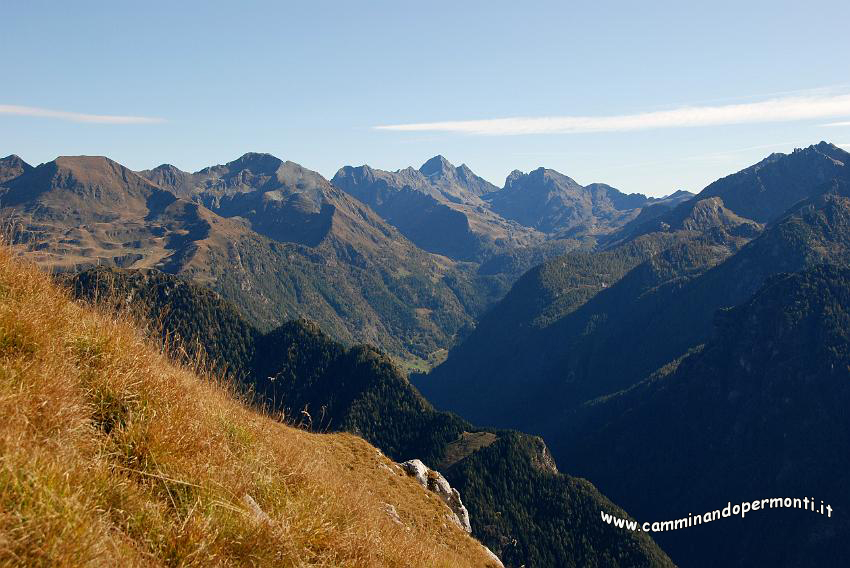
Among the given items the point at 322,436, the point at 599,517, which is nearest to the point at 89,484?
the point at 322,436

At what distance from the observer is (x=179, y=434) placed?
8.31 meters

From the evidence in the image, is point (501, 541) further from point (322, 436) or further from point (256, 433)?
point (256, 433)

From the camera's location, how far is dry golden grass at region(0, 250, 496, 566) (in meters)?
5.59

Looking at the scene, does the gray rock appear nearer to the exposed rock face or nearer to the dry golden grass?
the exposed rock face

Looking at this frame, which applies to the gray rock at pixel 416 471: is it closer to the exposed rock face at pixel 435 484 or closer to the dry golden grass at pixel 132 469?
the exposed rock face at pixel 435 484

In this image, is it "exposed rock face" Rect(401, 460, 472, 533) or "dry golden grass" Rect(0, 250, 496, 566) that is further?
"exposed rock face" Rect(401, 460, 472, 533)

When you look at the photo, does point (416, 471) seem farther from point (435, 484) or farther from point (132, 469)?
point (132, 469)

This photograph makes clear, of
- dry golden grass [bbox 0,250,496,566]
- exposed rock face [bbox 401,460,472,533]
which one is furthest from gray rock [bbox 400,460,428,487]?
dry golden grass [bbox 0,250,496,566]

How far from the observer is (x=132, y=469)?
730 centimetres

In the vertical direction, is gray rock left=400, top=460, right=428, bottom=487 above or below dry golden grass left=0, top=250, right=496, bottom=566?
below

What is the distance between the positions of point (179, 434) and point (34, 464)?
103 inches

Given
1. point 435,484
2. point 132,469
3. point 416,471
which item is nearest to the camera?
point 132,469

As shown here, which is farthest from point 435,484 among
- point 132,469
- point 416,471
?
point 132,469

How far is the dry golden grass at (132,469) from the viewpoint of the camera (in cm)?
559
